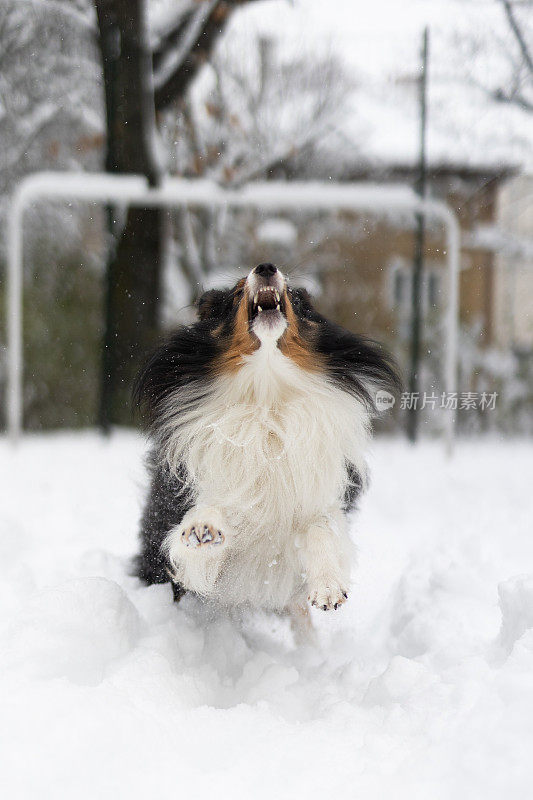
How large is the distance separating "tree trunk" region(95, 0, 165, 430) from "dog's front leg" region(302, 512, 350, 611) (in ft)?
4.81

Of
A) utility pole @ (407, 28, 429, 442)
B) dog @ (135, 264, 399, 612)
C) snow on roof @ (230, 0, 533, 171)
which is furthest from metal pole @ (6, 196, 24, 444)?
dog @ (135, 264, 399, 612)

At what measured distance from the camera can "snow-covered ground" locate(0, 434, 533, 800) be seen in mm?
1337

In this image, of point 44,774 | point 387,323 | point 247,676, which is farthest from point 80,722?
point 387,323

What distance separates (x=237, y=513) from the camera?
217 cm

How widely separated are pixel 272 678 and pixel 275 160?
3.20 meters

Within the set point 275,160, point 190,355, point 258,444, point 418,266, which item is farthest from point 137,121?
point 258,444

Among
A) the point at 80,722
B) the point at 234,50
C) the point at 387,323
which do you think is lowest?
the point at 80,722

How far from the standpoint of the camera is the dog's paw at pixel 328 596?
6.38 feet

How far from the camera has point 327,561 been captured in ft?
6.63

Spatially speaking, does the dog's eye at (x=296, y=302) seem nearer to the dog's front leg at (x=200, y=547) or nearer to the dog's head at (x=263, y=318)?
the dog's head at (x=263, y=318)

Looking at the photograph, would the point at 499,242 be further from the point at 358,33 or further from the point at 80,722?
the point at 80,722

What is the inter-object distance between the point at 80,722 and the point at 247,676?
0.71 metres

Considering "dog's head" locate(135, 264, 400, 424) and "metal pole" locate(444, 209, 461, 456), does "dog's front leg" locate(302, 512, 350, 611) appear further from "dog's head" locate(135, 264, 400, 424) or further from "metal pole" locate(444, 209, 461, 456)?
"metal pole" locate(444, 209, 461, 456)

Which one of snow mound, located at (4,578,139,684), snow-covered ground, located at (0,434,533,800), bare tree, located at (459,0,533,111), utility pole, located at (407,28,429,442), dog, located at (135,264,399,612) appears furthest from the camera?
utility pole, located at (407,28,429,442)
